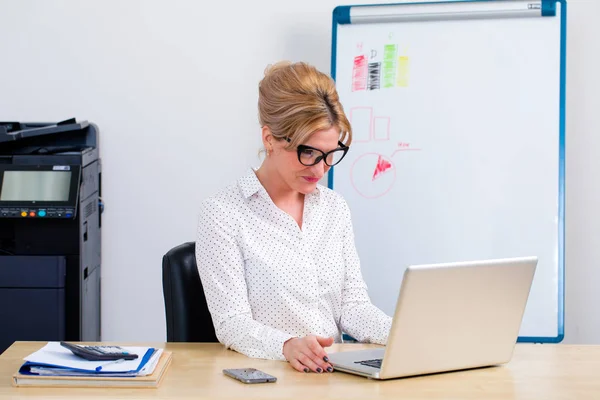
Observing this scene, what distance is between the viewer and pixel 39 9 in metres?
3.41

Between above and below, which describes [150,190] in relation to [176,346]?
above

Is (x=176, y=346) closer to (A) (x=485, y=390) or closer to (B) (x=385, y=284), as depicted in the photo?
(A) (x=485, y=390)

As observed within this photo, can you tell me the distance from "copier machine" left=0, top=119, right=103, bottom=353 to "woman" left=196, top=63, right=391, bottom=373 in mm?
1137

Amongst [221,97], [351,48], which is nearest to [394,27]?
[351,48]

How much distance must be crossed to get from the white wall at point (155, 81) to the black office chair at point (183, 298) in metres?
1.40

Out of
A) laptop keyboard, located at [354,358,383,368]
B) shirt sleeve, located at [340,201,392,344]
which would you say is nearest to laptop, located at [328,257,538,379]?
laptop keyboard, located at [354,358,383,368]

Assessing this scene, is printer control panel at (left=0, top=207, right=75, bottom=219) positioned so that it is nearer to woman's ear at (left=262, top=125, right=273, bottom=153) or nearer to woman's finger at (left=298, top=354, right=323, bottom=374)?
woman's ear at (left=262, top=125, right=273, bottom=153)

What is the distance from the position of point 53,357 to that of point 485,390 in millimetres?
822

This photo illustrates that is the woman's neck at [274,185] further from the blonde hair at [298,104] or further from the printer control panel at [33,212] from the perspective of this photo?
the printer control panel at [33,212]

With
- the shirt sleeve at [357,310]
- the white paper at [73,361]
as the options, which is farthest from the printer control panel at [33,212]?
the white paper at [73,361]

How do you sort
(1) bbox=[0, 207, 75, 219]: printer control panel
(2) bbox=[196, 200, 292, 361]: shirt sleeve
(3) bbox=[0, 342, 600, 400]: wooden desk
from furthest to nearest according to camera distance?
(1) bbox=[0, 207, 75, 219]: printer control panel
(2) bbox=[196, 200, 292, 361]: shirt sleeve
(3) bbox=[0, 342, 600, 400]: wooden desk

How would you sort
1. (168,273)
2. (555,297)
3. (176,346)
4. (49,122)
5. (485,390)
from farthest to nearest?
(49,122) → (555,297) → (168,273) → (176,346) → (485,390)

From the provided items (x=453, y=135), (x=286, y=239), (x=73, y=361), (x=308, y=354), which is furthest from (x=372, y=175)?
(x=73, y=361)

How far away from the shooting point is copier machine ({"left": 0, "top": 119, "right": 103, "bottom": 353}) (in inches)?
118
